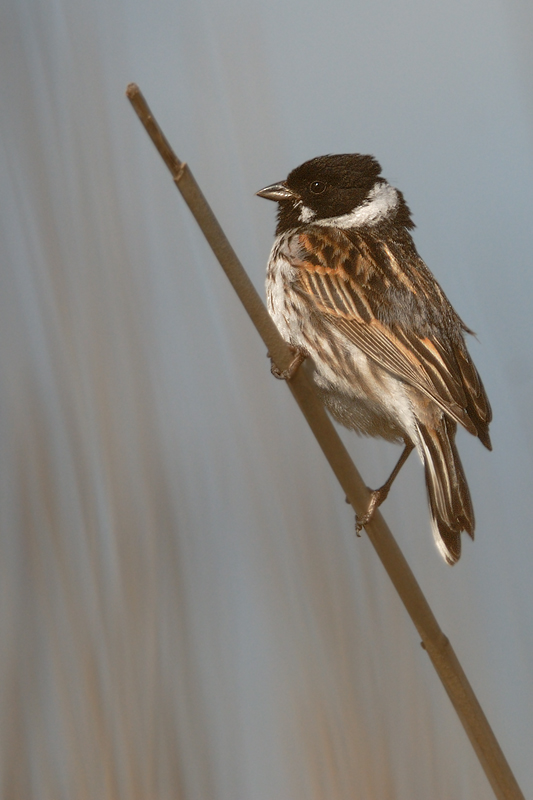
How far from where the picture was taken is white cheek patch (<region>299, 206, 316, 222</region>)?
2814 millimetres

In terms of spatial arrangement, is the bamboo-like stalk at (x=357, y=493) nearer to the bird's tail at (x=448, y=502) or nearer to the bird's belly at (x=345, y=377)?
the bird's tail at (x=448, y=502)

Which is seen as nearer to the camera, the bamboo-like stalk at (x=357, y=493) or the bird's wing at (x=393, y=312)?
the bamboo-like stalk at (x=357, y=493)

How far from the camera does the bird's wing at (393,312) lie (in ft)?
7.13

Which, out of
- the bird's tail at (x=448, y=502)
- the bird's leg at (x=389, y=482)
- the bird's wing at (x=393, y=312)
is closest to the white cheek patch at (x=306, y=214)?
the bird's wing at (x=393, y=312)

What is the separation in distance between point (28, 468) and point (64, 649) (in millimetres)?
470

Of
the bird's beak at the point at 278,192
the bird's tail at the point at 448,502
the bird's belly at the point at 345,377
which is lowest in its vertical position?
the bird's tail at the point at 448,502

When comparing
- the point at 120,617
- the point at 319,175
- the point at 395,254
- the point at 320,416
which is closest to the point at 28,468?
the point at 120,617

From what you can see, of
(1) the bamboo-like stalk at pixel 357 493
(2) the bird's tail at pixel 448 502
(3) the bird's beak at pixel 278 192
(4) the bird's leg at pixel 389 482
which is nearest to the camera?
(1) the bamboo-like stalk at pixel 357 493

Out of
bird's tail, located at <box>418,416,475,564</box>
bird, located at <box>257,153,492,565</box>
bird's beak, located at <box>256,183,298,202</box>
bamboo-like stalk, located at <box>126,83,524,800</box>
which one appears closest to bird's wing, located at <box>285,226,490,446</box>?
bird, located at <box>257,153,492,565</box>

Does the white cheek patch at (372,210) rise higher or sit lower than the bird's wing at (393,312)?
higher

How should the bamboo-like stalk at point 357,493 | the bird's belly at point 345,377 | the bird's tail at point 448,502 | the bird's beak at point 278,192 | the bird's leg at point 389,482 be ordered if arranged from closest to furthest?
1. the bamboo-like stalk at point 357,493
2. the bird's tail at point 448,502
3. the bird's leg at point 389,482
4. the bird's belly at point 345,377
5. the bird's beak at point 278,192

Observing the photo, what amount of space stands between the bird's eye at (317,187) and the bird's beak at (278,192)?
70 mm

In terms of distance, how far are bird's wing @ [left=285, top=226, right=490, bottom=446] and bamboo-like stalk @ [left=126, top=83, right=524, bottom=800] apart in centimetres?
58

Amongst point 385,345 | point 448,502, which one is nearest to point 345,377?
point 385,345
